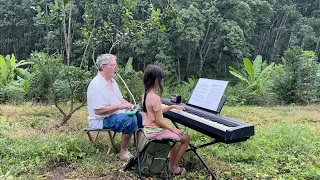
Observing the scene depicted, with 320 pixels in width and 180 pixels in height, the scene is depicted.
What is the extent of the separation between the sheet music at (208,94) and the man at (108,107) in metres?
0.79

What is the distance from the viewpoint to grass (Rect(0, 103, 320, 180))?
10.6ft

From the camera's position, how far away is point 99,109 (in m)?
3.51

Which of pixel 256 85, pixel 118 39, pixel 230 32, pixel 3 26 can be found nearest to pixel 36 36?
pixel 3 26

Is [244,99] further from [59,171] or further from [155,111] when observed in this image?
[59,171]

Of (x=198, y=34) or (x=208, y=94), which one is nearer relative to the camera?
(x=208, y=94)

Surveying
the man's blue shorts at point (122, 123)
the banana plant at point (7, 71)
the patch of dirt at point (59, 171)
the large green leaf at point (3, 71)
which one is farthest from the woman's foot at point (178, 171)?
the large green leaf at point (3, 71)

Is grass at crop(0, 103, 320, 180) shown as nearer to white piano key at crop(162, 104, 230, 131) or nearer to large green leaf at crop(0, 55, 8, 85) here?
white piano key at crop(162, 104, 230, 131)

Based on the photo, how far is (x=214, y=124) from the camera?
2771 mm

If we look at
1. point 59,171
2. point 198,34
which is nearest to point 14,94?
point 59,171

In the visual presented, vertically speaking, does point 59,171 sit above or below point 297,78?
below

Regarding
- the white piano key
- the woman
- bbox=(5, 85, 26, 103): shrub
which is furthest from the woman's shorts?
bbox=(5, 85, 26, 103): shrub

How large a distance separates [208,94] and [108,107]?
1.18 metres

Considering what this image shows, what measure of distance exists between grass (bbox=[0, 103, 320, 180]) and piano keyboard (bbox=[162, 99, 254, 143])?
A: 656mm

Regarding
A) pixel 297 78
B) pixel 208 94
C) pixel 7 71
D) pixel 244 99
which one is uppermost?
pixel 208 94
